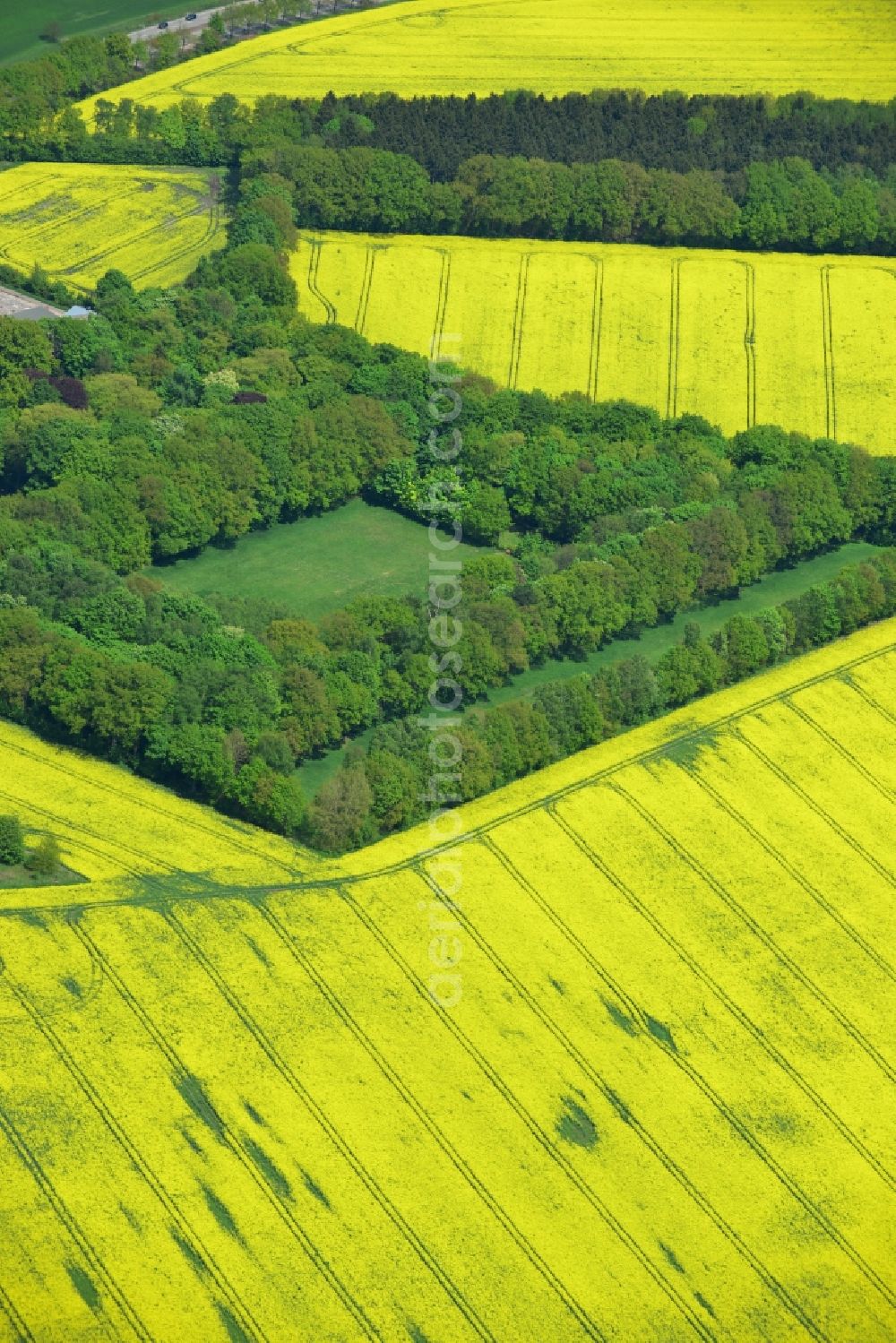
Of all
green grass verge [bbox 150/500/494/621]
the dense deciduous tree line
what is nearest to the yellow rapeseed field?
the dense deciduous tree line

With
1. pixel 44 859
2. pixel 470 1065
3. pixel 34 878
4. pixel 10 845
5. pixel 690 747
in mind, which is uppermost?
pixel 10 845

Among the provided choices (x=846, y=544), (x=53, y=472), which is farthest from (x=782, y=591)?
(x=53, y=472)

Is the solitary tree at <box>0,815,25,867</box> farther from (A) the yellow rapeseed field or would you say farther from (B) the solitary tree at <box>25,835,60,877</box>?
(A) the yellow rapeseed field

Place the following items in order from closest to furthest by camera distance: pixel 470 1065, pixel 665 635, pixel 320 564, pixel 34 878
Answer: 1. pixel 470 1065
2. pixel 34 878
3. pixel 665 635
4. pixel 320 564

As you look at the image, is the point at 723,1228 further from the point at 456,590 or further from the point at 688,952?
the point at 456,590

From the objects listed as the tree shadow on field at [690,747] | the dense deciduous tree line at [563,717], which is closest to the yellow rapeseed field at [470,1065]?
the tree shadow on field at [690,747]

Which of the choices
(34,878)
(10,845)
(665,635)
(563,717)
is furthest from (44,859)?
(665,635)

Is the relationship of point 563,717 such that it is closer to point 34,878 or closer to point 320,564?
point 320,564
